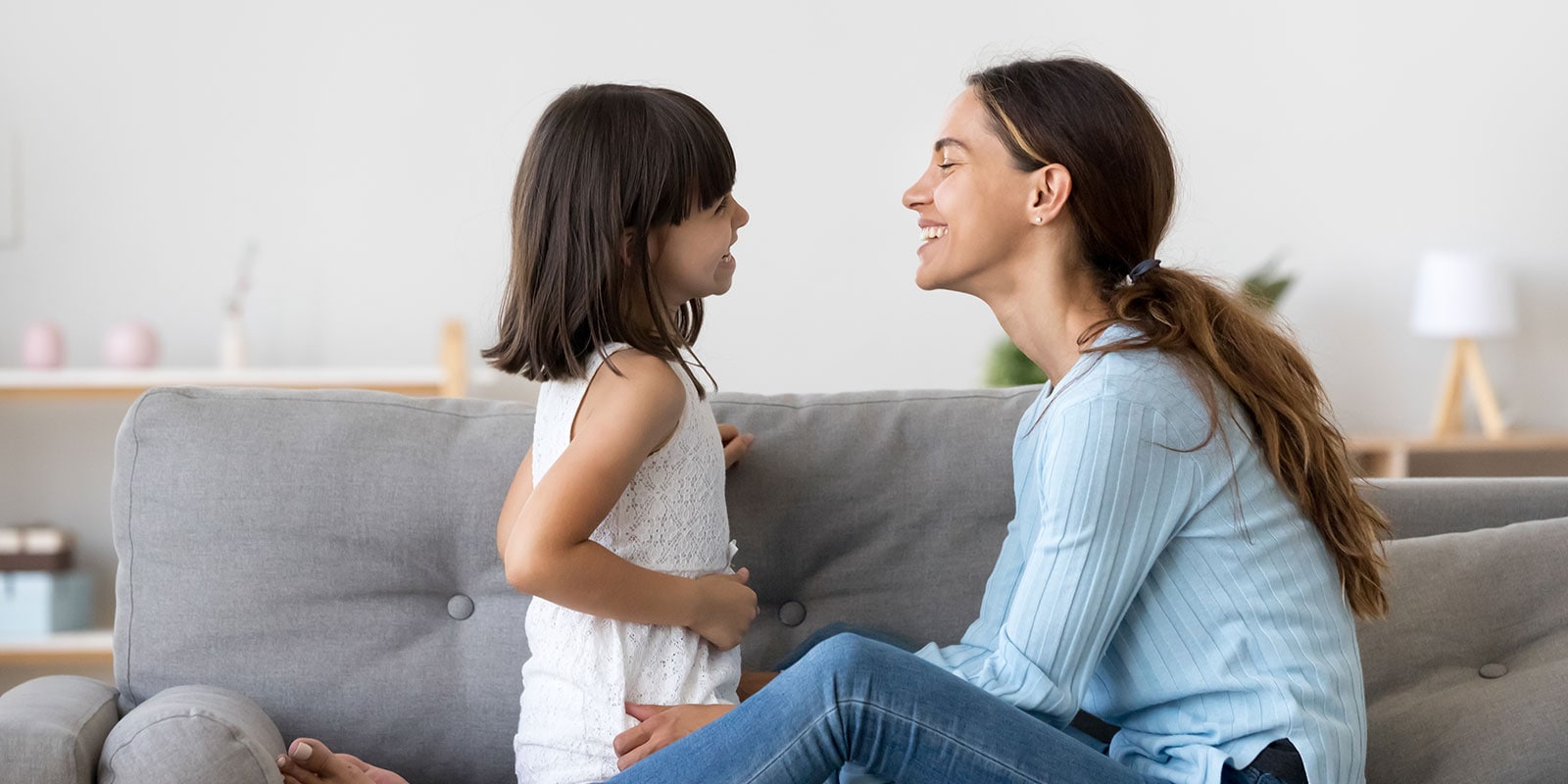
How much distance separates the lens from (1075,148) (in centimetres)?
134

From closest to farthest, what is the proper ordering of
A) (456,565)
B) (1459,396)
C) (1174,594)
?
(1174,594)
(456,565)
(1459,396)

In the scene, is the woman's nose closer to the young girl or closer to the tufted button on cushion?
the young girl

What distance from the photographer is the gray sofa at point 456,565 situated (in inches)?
61.8

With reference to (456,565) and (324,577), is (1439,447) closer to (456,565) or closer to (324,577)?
(456,565)

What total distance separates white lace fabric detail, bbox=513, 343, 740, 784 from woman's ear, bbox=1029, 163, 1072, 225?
0.40m

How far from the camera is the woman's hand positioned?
1238 mm

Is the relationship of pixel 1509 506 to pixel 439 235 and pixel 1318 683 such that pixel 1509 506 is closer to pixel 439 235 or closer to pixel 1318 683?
pixel 1318 683

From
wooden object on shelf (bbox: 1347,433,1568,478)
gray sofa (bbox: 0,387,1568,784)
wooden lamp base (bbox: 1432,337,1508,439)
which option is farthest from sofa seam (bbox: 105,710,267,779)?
wooden lamp base (bbox: 1432,337,1508,439)

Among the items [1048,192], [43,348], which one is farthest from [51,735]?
[43,348]

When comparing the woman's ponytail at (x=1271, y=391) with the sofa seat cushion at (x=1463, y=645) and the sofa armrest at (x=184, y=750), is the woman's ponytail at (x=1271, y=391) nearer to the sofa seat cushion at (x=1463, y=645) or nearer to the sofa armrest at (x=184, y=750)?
the sofa seat cushion at (x=1463, y=645)

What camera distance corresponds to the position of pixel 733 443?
1608 millimetres

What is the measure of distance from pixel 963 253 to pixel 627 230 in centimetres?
35

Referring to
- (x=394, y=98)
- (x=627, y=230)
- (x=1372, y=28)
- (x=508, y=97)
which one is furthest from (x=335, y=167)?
(x=1372, y=28)

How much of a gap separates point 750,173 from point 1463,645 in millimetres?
2660
